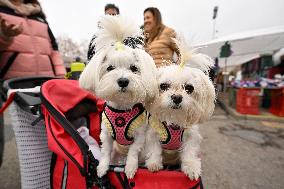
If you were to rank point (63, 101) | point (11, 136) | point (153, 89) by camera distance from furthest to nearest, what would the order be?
point (11, 136) < point (63, 101) < point (153, 89)

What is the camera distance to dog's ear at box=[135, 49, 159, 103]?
133cm

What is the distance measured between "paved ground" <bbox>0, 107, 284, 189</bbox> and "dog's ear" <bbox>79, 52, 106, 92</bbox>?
5.98 feet

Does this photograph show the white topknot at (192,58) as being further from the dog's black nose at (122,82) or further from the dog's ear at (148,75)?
the dog's black nose at (122,82)

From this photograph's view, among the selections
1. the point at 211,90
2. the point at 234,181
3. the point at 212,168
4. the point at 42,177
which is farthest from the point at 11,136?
the point at 211,90

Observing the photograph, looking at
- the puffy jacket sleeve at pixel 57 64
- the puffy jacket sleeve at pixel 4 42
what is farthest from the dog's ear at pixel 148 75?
the puffy jacket sleeve at pixel 57 64

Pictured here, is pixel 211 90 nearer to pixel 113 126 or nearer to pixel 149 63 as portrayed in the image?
pixel 149 63

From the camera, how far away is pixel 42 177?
1.74 m

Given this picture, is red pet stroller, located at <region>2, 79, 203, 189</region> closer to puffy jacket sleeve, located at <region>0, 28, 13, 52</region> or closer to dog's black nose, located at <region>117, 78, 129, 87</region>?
puffy jacket sleeve, located at <region>0, 28, 13, 52</region>

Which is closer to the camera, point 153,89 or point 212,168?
point 153,89

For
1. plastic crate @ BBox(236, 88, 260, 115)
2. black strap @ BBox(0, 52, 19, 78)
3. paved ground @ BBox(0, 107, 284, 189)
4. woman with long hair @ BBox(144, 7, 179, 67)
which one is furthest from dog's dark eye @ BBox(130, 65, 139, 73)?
plastic crate @ BBox(236, 88, 260, 115)

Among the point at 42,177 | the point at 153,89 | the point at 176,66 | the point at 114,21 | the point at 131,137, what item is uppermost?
the point at 114,21

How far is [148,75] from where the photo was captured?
4.40 feet

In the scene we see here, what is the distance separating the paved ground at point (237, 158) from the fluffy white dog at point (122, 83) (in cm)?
160

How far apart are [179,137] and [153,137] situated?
0.16 meters
